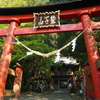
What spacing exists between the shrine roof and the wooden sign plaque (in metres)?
0.31

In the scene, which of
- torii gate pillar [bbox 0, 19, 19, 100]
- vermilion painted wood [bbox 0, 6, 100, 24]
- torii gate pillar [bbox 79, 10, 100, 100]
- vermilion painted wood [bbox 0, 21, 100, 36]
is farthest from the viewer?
vermilion painted wood [bbox 0, 6, 100, 24]

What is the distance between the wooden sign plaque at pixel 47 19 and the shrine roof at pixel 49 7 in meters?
0.31

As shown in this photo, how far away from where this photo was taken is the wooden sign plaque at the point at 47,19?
19.0 feet

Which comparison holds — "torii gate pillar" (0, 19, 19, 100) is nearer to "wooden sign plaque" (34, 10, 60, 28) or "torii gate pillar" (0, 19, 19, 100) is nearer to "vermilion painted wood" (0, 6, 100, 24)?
"vermilion painted wood" (0, 6, 100, 24)

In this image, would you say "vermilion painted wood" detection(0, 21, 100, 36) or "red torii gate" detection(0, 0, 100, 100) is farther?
"vermilion painted wood" detection(0, 21, 100, 36)

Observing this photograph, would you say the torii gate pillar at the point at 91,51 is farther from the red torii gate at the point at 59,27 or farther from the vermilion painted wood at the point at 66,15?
the vermilion painted wood at the point at 66,15

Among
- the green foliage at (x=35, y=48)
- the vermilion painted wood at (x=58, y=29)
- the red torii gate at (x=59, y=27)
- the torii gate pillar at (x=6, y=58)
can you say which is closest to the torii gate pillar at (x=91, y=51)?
the red torii gate at (x=59, y=27)

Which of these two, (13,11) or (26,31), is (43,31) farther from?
(13,11)

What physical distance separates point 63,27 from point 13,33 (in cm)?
→ 255

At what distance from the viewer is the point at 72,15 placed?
19.9 ft

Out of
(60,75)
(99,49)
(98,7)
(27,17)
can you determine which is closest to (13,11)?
(27,17)

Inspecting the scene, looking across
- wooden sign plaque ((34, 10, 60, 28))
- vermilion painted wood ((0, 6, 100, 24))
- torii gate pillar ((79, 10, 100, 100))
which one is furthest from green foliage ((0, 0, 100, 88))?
torii gate pillar ((79, 10, 100, 100))

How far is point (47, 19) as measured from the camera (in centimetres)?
595

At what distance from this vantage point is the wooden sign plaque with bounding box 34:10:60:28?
5.79m
